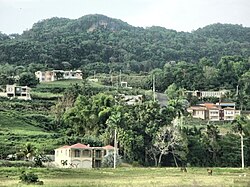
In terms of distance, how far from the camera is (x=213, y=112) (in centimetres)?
10738

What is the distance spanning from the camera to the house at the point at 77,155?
66625 millimetres

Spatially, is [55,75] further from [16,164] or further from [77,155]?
[16,164]

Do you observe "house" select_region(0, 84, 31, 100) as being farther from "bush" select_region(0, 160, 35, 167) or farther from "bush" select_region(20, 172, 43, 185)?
"bush" select_region(20, 172, 43, 185)

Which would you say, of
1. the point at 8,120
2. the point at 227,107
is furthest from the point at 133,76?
the point at 8,120

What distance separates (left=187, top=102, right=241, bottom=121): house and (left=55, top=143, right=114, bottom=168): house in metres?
39.0

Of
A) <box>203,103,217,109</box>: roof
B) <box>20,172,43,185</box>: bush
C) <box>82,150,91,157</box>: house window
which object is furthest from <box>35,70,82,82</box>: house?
<box>20,172,43,185</box>: bush

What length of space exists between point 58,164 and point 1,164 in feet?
39.3

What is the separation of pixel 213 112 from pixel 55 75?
142 feet

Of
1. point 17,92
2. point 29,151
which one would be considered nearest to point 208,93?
point 17,92

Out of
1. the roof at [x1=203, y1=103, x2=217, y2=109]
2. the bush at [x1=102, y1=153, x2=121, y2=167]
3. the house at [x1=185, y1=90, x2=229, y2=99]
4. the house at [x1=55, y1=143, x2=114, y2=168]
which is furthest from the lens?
the house at [x1=185, y1=90, x2=229, y2=99]

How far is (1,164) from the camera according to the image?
185 feet

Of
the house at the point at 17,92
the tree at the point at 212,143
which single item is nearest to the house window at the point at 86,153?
the tree at the point at 212,143

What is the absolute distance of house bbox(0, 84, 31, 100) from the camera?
104938mm

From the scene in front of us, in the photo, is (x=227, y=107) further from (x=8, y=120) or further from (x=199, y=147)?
(x=8, y=120)
